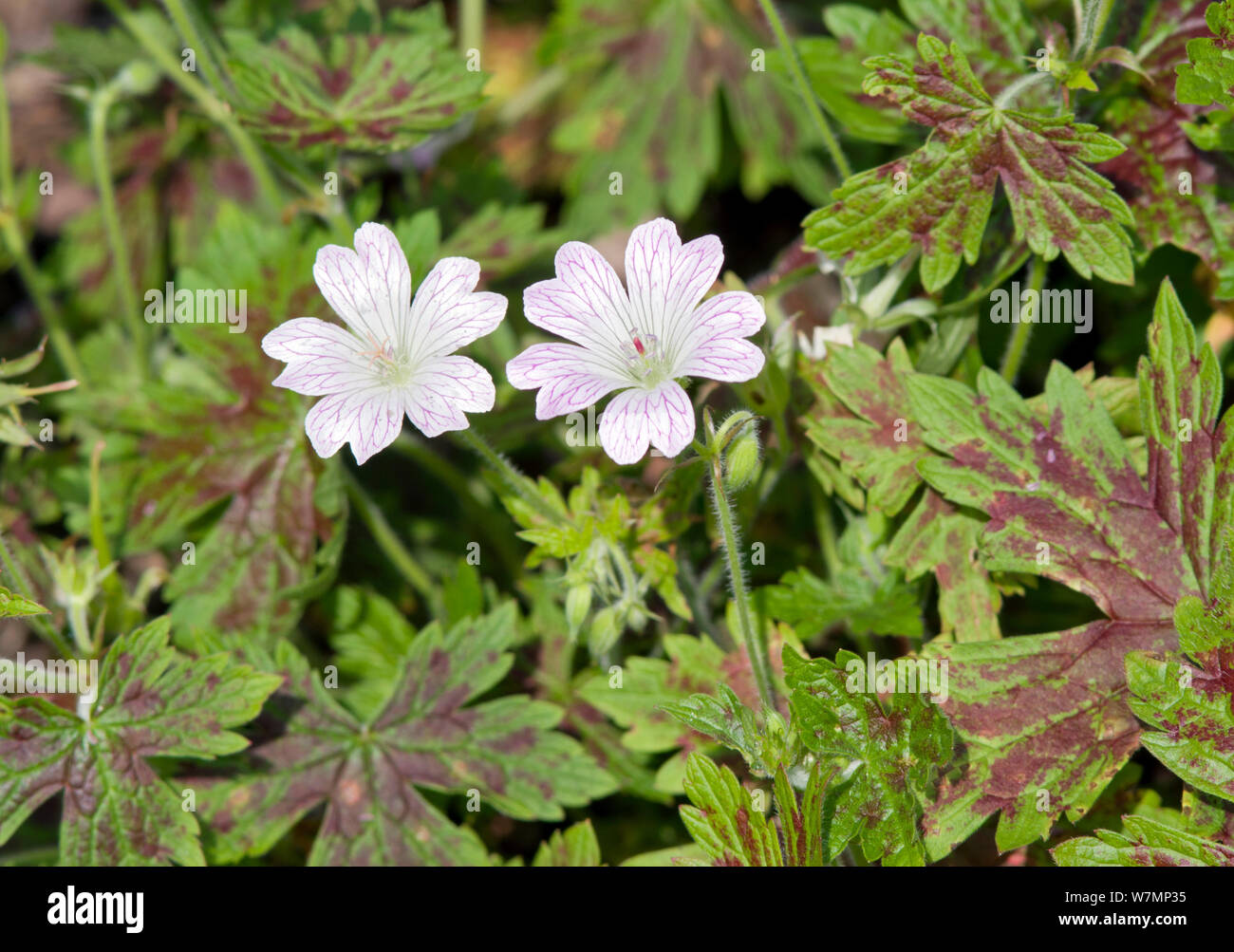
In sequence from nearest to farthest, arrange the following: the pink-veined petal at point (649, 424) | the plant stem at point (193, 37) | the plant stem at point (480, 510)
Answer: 1. the pink-veined petal at point (649, 424)
2. the plant stem at point (193, 37)
3. the plant stem at point (480, 510)

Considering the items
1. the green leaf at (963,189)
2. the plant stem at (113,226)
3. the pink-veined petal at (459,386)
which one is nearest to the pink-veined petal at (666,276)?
the pink-veined petal at (459,386)

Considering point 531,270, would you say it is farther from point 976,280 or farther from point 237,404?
point 976,280

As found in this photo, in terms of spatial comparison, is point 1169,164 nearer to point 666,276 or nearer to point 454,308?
point 666,276

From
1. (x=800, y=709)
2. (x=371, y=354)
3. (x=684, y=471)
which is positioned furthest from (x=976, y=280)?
(x=371, y=354)

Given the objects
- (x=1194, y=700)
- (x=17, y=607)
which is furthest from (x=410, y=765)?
(x=1194, y=700)

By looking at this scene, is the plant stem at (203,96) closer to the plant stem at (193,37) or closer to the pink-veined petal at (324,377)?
the plant stem at (193,37)

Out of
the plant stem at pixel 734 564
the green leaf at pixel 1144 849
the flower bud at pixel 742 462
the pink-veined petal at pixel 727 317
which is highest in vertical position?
the pink-veined petal at pixel 727 317
